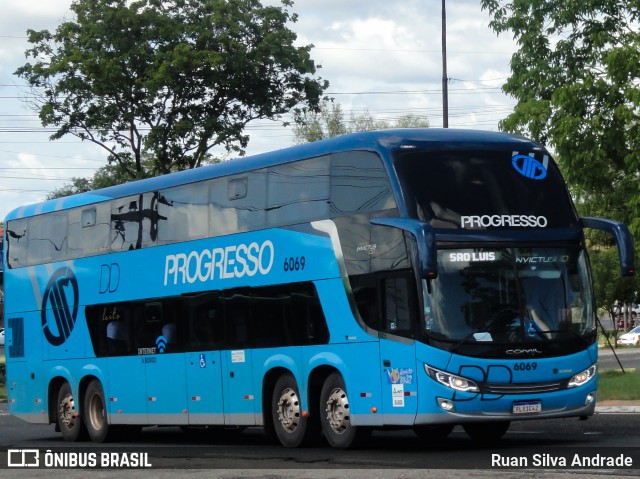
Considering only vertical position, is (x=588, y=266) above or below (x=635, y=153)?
below

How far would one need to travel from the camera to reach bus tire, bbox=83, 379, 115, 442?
23203 mm

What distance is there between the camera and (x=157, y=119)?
40844 mm

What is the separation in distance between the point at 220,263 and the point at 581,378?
5708mm

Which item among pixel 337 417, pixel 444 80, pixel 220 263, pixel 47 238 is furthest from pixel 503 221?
pixel 444 80

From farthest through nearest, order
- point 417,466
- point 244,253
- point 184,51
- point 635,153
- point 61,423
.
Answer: point 184,51 < point 635,153 < point 61,423 < point 244,253 < point 417,466

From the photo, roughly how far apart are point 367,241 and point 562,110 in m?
11.8

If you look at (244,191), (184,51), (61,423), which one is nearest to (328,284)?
(244,191)

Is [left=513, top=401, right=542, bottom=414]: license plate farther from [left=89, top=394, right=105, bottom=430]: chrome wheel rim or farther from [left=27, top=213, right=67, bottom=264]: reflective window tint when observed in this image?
[left=27, top=213, right=67, bottom=264]: reflective window tint

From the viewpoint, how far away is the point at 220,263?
779 inches

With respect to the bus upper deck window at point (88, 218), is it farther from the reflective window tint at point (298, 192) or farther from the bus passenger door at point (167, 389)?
the reflective window tint at point (298, 192)

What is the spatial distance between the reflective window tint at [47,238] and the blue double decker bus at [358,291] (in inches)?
70.6

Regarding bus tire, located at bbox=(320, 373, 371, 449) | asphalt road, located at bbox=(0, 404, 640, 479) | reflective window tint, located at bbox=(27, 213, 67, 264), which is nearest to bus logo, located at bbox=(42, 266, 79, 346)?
reflective window tint, located at bbox=(27, 213, 67, 264)

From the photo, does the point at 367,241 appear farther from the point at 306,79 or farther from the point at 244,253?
the point at 306,79

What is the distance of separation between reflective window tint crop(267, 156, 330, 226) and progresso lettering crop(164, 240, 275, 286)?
1.61 ft
